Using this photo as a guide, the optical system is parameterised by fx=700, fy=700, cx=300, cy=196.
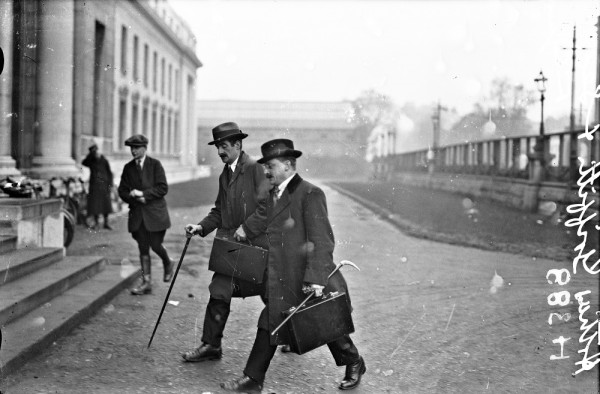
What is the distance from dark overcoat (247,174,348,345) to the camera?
4.27m

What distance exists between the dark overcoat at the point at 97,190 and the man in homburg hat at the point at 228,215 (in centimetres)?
916

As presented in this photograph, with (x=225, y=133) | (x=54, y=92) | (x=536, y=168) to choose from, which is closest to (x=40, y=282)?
(x=225, y=133)

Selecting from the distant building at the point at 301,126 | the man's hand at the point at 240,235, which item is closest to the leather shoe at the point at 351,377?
the man's hand at the point at 240,235

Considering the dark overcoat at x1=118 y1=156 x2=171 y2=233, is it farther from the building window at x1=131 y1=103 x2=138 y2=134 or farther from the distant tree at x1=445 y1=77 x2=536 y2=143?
the distant tree at x1=445 y1=77 x2=536 y2=143

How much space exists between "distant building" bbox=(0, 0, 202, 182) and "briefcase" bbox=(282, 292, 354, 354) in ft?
13.4

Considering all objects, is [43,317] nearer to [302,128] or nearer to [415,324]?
[415,324]

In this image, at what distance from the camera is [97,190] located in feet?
46.2

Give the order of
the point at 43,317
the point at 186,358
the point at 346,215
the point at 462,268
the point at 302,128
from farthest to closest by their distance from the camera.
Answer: the point at 302,128, the point at 346,215, the point at 462,268, the point at 43,317, the point at 186,358

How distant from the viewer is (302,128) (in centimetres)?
8000

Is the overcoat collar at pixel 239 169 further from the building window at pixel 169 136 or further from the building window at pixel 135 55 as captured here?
the building window at pixel 169 136

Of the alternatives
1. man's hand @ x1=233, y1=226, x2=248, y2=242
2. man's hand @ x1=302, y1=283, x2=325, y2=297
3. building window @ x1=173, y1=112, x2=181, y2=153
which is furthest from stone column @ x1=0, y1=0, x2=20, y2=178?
building window @ x1=173, y1=112, x2=181, y2=153

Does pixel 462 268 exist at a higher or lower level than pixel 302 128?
lower

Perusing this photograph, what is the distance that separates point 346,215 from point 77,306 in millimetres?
13715

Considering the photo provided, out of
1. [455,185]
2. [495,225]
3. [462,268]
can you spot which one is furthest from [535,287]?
[455,185]
